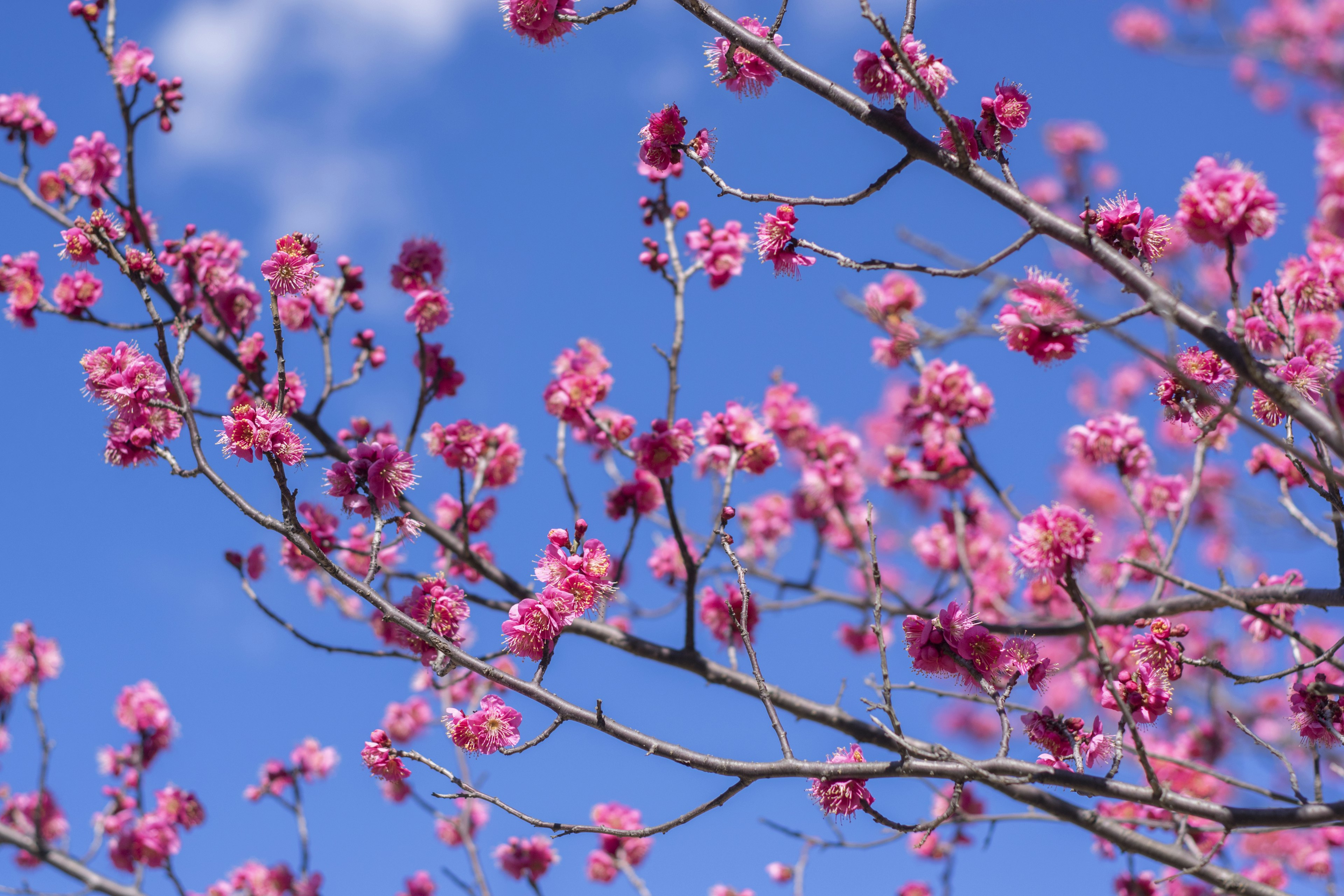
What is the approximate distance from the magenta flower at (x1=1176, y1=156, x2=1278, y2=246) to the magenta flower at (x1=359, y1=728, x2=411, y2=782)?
9.01 ft

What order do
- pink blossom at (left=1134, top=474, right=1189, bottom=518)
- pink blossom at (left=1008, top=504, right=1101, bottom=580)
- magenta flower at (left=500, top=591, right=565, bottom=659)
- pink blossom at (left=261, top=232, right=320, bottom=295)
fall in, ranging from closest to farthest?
1. magenta flower at (left=500, top=591, right=565, bottom=659)
2. pink blossom at (left=261, top=232, right=320, bottom=295)
3. pink blossom at (left=1008, top=504, right=1101, bottom=580)
4. pink blossom at (left=1134, top=474, right=1189, bottom=518)

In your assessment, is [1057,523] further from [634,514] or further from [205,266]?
[205,266]

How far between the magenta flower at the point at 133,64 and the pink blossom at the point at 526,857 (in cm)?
480

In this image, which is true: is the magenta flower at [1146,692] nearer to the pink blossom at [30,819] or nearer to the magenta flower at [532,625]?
the magenta flower at [532,625]

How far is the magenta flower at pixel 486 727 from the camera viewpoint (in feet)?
9.69

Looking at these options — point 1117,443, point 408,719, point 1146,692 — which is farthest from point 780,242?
point 408,719

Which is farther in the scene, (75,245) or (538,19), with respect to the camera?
(75,245)

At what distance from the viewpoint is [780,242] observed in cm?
325

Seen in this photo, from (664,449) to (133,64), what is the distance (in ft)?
10.6

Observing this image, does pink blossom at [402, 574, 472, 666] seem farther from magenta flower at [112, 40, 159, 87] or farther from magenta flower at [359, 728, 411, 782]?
magenta flower at [112, 40, 159, 87]

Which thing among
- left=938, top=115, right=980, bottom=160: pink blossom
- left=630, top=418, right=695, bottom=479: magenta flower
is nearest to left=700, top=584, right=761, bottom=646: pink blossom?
left=630, top=418, right=695, bottom=479: magenta flower

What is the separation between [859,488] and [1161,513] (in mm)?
1898

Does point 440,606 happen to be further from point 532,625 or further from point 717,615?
point 717,615

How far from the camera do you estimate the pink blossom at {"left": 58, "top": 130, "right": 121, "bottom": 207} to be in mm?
5004
